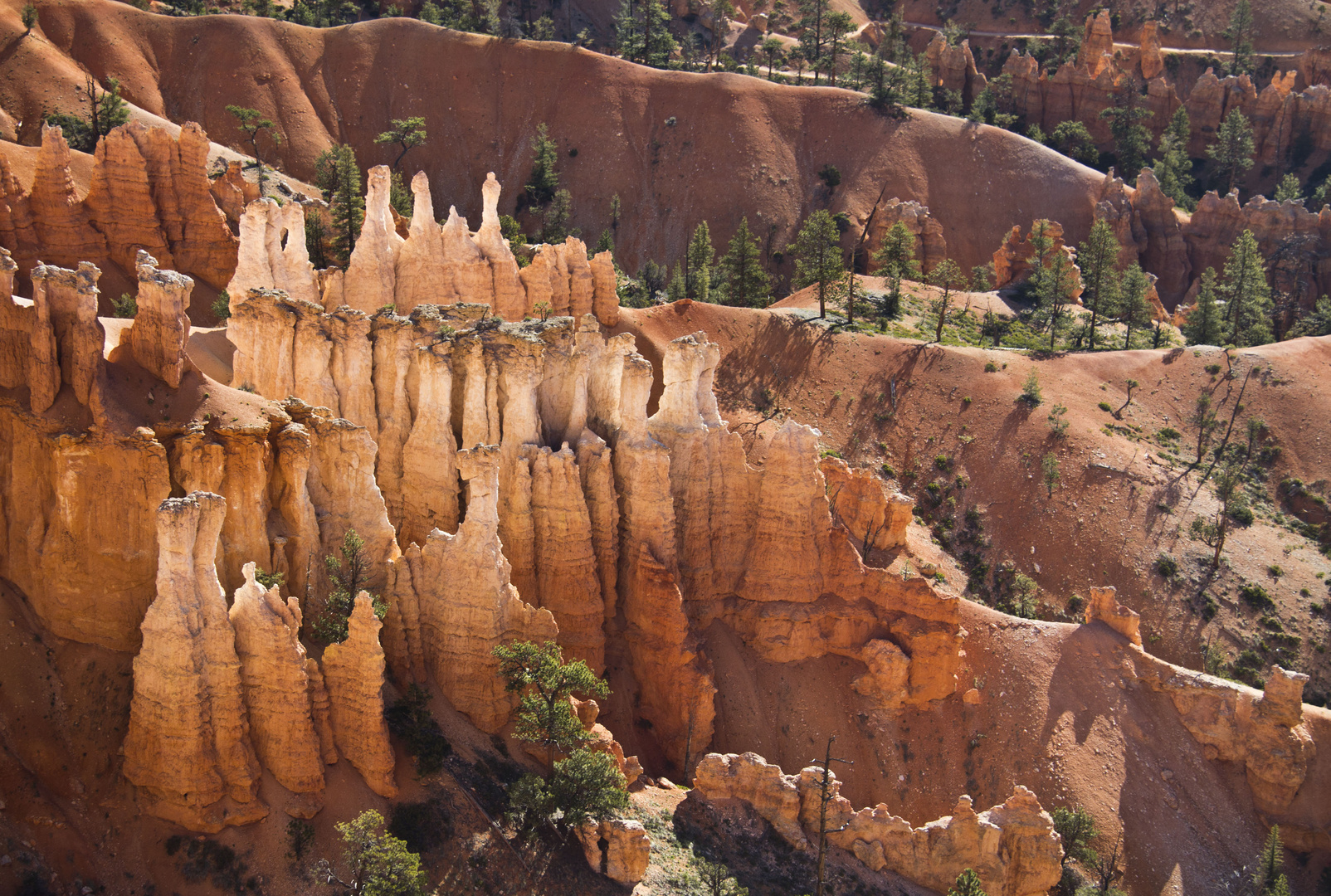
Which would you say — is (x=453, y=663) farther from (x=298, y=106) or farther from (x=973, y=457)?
(x=298, y=106)

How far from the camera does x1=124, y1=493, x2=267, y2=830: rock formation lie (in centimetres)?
3192

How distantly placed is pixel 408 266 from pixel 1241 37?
126237 mm

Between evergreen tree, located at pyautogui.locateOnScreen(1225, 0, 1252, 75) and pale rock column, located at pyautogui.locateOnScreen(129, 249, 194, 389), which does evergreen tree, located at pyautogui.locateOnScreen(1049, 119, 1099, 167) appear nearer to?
evergreen tree, located at pyautogui.locateOnScreen(1225, 0, 1252, 75)

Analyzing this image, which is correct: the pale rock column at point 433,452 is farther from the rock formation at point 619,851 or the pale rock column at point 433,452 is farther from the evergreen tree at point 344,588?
the rock formation at point 619,851

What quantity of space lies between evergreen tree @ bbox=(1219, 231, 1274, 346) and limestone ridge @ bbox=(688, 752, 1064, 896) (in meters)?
62.3

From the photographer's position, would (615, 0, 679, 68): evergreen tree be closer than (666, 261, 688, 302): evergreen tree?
No

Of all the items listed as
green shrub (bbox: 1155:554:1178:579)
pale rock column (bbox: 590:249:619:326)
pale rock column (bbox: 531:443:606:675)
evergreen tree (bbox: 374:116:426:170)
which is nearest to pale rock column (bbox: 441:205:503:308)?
pale rock column (bbox: 590:249:619:326)

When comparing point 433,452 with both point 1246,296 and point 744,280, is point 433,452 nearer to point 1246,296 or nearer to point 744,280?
point 744,280

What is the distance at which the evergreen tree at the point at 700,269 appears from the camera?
85.7 meters

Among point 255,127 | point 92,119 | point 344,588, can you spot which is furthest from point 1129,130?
point 344,588

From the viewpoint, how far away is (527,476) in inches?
1727

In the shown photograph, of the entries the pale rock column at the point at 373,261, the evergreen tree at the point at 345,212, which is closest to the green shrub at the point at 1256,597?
the pale rock column at the point at 373,261

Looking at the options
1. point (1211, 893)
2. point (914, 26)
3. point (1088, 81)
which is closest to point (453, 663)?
point (1211, 893)

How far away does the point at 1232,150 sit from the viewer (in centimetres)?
12862
